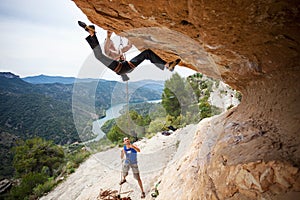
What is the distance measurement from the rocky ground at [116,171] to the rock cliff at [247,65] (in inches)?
148

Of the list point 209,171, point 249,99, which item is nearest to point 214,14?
point 249,99

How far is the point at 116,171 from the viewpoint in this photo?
11477 millimetres

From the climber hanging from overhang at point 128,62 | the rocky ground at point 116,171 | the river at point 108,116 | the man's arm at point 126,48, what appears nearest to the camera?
the climber hanging from overhang at point 128,62

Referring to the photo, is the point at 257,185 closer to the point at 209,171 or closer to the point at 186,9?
the point at 209,171

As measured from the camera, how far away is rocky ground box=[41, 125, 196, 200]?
746 cm

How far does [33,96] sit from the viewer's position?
42188mm

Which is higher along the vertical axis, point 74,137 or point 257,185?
point 257,185

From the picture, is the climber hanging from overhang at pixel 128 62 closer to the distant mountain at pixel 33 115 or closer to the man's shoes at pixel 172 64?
the man's shoes at pixel 172 64

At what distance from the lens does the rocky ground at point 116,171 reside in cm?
746

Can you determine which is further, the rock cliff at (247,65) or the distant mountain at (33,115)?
the distant mountain at (33,115)

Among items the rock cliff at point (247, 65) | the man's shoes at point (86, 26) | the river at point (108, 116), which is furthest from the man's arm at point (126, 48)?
the river at point (108, 116)

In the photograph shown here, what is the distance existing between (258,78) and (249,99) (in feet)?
1.49

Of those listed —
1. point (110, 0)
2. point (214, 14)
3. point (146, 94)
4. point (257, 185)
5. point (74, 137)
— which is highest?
point (110, 0)

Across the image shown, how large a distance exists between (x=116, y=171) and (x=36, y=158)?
55.7 ft
